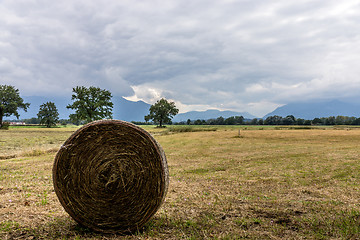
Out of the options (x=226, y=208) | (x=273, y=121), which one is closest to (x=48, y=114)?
(x=273, y=121)

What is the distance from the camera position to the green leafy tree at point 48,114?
3533 inches

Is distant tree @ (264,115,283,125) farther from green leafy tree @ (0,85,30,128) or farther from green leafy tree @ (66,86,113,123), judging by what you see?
green leafy tree @ (0,85,30,128)

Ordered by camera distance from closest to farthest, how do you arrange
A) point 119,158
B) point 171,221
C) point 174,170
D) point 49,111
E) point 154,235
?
point 154,235
point 119,158
point 171,221
point 174,170
point 49,111

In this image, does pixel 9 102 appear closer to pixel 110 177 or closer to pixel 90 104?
pixel 90 104

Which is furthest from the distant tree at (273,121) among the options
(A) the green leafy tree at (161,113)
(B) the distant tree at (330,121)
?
(A) the green leafy tree at (161,113)

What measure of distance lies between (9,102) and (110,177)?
250 feet

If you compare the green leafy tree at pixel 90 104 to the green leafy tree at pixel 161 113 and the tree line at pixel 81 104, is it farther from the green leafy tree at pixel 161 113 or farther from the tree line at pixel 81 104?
the green leafy tree at pixel 161 113

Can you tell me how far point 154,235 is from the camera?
4734mm

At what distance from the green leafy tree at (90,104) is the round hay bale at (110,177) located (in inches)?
2282

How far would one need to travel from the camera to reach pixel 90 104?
62.9 m

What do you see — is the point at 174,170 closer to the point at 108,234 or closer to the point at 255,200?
the point at 255,200

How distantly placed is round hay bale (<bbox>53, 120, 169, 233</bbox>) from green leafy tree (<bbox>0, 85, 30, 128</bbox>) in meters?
72.6

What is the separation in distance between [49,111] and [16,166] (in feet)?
293

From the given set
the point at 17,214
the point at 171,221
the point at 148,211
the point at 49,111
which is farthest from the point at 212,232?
the point at 49,111
